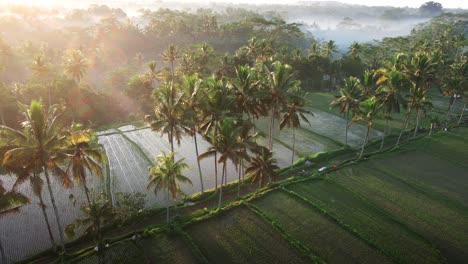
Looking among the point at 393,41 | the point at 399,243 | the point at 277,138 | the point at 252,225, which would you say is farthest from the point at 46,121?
the point at 393,41

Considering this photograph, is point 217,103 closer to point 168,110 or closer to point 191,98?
point 191,98

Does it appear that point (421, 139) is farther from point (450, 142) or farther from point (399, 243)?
point (399, 243)

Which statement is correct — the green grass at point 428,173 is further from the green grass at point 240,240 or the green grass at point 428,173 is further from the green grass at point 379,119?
the green grass at point 240,240

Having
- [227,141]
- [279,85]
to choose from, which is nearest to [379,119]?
[279,85]

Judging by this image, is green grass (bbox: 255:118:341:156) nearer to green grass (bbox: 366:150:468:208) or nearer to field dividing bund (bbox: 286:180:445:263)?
Answer: green grass (bbox: 366:150:468:208)

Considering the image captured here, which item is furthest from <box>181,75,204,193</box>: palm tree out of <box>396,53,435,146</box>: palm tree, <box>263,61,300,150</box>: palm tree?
<box>396,53,435,146</box>: palm tree

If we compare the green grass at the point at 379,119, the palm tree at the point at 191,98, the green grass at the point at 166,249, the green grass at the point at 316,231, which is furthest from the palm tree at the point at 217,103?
the green grass at the point at 379,119
